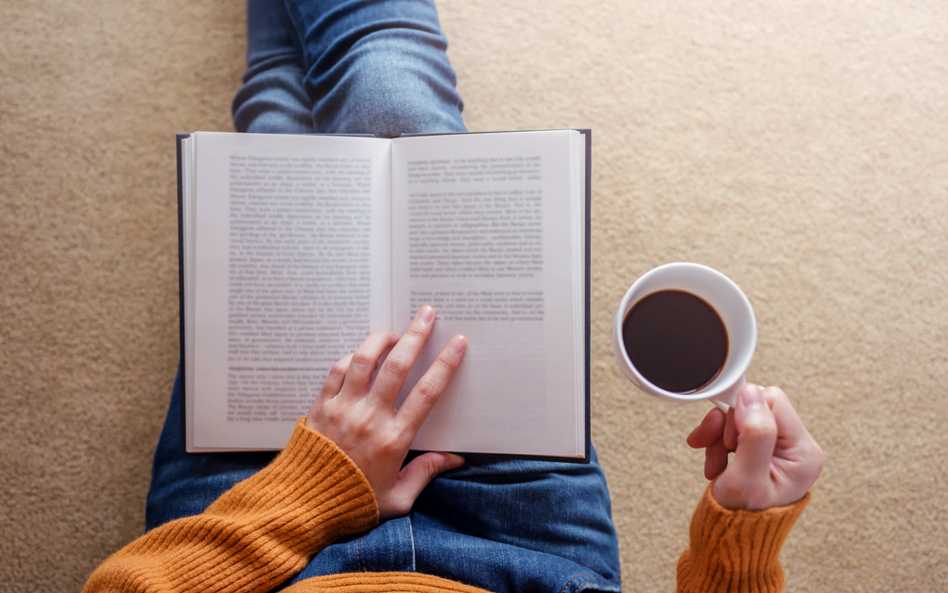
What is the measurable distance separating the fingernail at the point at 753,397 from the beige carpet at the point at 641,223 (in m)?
0.47

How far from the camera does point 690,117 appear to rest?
3.30 ft

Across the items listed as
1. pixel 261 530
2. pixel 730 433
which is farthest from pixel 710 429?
pixel 261 530

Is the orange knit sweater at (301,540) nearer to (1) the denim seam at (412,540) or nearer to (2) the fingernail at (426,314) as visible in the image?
(1) the denim seam at (412,540)

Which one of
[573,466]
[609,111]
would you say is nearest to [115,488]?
[573,466]

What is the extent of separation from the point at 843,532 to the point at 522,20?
1135 millimetres

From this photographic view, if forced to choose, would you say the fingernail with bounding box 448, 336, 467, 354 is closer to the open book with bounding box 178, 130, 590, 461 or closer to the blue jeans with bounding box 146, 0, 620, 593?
the open book with bounding box 178, 130, 590, 461

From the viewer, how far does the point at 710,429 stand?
1.93ft

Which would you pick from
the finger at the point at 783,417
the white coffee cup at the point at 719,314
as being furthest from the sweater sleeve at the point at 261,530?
the finger at the point at 783,417

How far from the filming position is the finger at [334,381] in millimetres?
639

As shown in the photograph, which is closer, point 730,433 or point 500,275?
point 730,433

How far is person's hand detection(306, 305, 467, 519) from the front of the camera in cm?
62

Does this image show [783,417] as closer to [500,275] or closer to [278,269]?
[500,275]

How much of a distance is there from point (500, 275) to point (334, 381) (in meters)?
0.24

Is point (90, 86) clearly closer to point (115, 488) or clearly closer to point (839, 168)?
point (115, 488)
